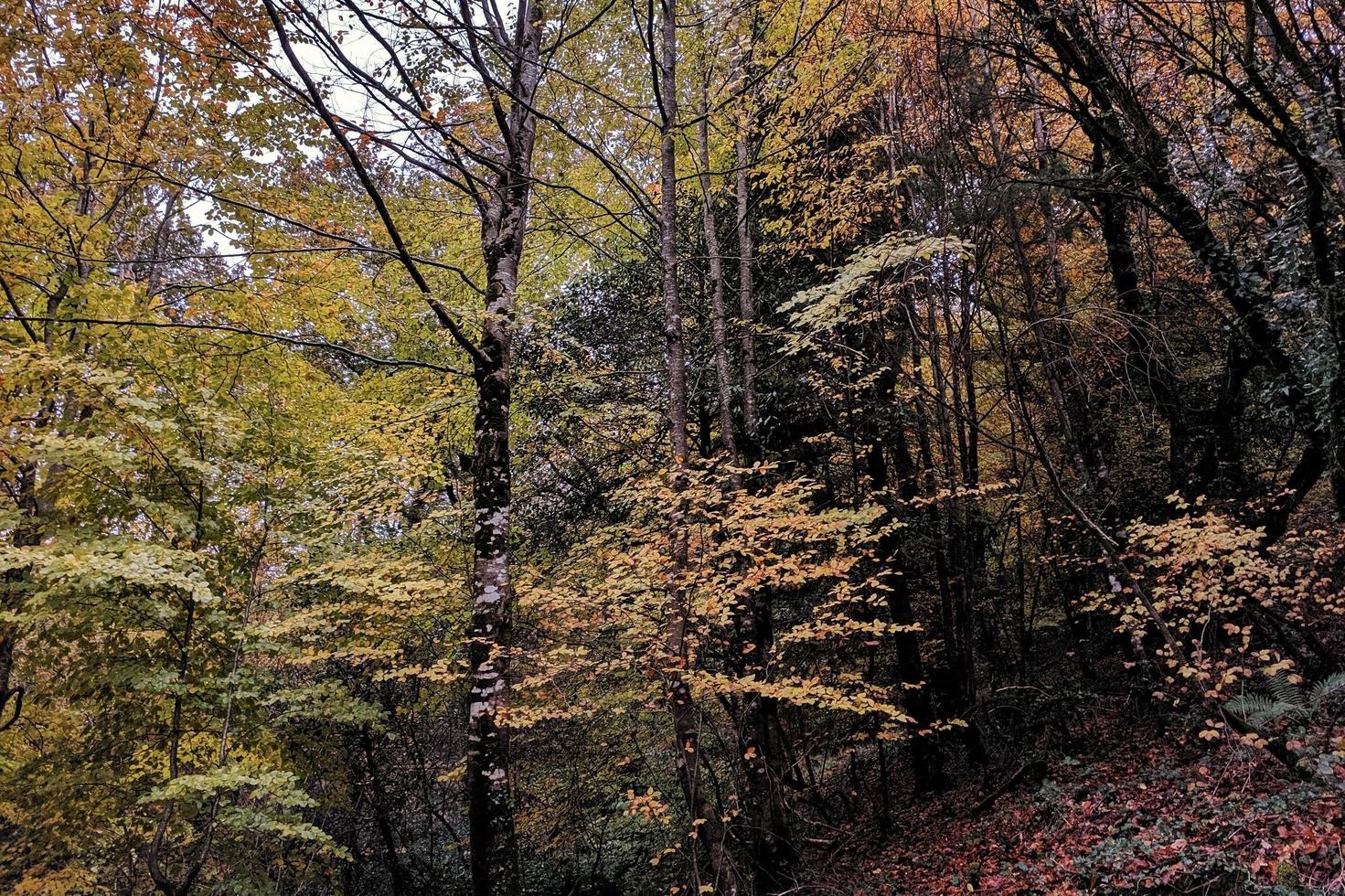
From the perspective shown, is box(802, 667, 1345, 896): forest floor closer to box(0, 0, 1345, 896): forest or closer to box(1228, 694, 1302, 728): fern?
box(0, 0, 1345, 896): forest

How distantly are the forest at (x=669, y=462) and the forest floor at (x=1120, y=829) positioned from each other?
0.20 ft

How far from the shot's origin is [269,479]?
7.83 m

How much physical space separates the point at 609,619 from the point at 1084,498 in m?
6.55

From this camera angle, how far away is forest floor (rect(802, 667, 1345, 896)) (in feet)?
Result: 16.2

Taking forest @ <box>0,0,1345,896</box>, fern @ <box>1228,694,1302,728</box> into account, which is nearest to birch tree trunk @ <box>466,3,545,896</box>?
forest @ <box>0,0,1345,896</box>

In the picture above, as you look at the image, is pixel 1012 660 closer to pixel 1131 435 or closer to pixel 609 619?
pixel 1131 435

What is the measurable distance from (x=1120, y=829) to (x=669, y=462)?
6061mm

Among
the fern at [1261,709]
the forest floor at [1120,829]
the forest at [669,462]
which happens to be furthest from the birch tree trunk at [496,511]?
the fern at [1261,709]

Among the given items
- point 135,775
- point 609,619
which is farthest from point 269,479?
point 609,619

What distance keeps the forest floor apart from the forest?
62 millimetres

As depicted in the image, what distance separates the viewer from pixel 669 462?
28.4ft

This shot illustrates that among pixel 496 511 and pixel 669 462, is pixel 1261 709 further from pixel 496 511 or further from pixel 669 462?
pixel 496 511

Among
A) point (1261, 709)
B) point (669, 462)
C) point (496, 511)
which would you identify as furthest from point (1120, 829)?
point (496, 511)

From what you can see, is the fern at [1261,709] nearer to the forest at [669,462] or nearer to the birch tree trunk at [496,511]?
the forest at [669,462]
